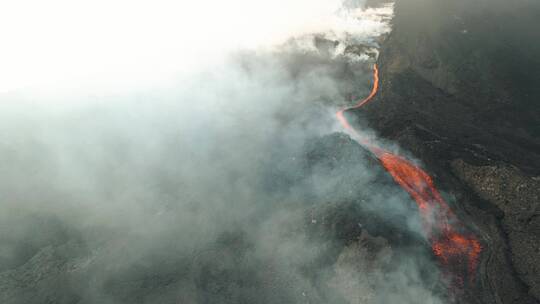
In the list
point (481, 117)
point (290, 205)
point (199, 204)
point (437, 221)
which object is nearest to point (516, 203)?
point (437, 221)

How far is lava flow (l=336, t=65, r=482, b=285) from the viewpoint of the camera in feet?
92.0

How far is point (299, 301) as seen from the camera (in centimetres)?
2455

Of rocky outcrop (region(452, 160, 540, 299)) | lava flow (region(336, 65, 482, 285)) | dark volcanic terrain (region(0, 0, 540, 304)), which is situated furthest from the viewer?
lava flow (region(336, 65, 482, 285))

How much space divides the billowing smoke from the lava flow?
1.41m

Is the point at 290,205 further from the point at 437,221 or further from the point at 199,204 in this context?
the point at 437,221

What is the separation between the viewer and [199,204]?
3269 centimetres

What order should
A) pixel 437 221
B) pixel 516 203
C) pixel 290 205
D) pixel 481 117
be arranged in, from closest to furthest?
1. pixel 516 203
2. pixel 437 221
3. pixel 290 205
4. pixel 481 117

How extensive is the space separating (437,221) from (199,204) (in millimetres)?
20762

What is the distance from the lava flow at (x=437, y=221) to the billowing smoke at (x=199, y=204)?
141 cm

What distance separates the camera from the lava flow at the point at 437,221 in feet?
92.0

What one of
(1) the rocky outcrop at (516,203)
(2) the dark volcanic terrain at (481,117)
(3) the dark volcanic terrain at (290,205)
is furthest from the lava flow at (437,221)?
(1) the rocky outcrop at (516,203)

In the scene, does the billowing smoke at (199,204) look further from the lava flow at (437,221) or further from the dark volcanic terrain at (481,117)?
the dark volcanic terrain at (481,117)

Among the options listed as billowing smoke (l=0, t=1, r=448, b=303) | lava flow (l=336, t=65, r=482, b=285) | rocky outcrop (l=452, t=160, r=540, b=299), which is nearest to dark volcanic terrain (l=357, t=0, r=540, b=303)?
rocky outcrop (l=452, t=160, r=540, b=299)

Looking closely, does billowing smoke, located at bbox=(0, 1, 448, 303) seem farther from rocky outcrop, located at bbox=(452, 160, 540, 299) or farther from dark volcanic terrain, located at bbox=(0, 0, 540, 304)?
rocky outcrop, located at bbox=(452, 160, 540, 299)
